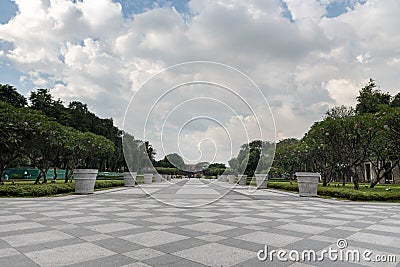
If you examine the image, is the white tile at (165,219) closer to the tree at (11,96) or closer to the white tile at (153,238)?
the white tile at (153,238)

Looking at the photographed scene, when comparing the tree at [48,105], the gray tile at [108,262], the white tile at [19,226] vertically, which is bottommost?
the white tile at [19,226]

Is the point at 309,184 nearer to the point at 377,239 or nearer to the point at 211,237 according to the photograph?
the point at 377,239

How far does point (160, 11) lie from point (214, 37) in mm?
2371

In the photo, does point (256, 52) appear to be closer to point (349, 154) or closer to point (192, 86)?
point (192, 86)

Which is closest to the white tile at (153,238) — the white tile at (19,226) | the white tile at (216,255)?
the white tile at (216,255)

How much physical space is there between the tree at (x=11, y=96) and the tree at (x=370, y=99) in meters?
50.8

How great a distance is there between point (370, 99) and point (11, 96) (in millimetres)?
53237

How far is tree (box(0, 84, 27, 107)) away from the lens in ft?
146

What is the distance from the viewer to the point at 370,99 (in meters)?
49.7

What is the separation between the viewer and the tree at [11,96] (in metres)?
44.4

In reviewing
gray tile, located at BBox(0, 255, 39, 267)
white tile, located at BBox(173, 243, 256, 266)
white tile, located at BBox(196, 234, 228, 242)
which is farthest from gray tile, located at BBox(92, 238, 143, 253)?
white tile, located at BBox(196, 234, 228, 242)

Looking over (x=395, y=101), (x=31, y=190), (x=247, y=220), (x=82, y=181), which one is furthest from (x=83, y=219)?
(x=395, y=101)

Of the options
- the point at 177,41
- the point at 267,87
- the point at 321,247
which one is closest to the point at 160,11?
the point at 177,41

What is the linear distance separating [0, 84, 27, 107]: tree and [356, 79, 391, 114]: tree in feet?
167
